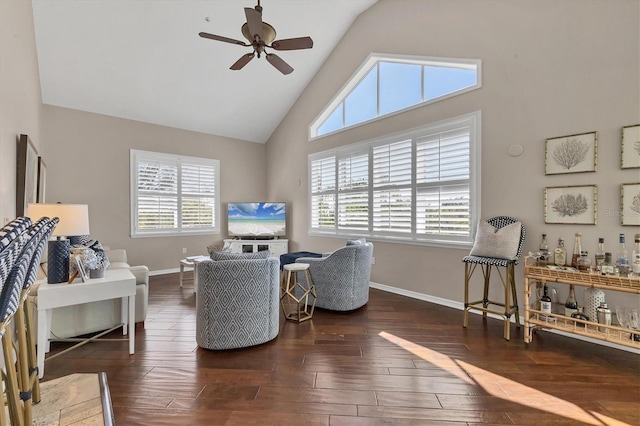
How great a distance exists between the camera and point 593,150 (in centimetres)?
280

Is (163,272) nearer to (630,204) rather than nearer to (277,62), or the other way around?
(277,62)

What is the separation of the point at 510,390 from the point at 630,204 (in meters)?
2.02

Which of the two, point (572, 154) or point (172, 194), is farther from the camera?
point (172, 194)

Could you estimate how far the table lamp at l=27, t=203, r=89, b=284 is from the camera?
8.02 ft

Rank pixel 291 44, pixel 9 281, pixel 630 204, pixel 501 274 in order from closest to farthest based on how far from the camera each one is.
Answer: pixel 9 281 → pixel 630 204 → pixel 291 44 → pixel 501 274

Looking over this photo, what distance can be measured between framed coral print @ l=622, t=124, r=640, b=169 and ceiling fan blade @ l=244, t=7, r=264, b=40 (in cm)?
346

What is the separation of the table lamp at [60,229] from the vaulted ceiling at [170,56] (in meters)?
2.87

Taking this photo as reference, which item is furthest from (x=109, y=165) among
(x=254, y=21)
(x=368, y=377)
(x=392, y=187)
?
(x=368, y=377)

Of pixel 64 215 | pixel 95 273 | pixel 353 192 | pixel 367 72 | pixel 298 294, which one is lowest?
pixel 298 294

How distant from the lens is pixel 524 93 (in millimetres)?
3252

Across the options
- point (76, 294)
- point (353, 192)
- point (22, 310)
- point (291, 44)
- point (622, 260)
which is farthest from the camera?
point (353, 192)

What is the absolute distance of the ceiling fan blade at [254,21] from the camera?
2.62 meters

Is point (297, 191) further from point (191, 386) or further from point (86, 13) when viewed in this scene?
point (191, 386)

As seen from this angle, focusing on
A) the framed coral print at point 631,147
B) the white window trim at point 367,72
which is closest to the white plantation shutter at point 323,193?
the white window trim at point 367,72
